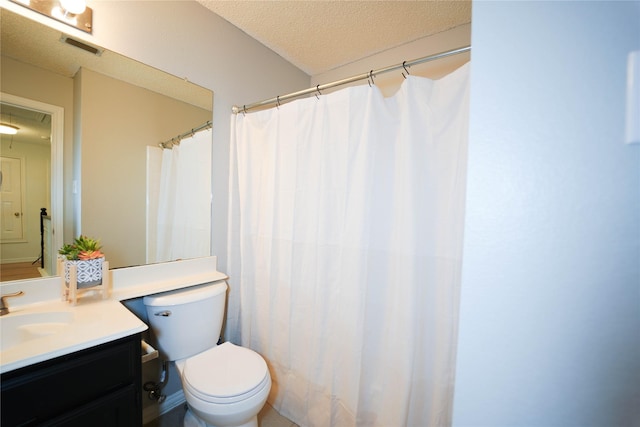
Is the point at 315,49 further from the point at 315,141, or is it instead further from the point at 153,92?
the point at 153,92

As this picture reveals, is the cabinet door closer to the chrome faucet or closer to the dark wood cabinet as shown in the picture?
the dark wood cabinet

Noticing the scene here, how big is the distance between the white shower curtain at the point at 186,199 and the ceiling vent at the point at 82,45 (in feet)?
1.73

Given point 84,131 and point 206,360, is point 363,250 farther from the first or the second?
point 84,131

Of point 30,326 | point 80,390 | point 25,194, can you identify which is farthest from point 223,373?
point 25,194

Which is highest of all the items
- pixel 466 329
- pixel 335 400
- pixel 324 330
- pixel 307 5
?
pixel 307 5

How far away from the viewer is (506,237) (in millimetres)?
387

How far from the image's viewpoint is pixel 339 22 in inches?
62.2

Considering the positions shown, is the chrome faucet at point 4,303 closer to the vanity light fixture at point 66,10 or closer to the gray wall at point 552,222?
the vanity light fixture at point 66,10

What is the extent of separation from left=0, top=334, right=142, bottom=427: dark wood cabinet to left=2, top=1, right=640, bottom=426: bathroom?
109cm

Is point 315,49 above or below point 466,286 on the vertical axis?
above

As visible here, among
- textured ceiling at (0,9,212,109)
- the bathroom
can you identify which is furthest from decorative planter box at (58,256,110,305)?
the bathroom

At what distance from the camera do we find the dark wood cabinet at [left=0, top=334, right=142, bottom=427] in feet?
2.24

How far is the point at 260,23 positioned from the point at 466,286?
77.7 inches

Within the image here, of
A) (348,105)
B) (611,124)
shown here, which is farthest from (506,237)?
(348,105)
